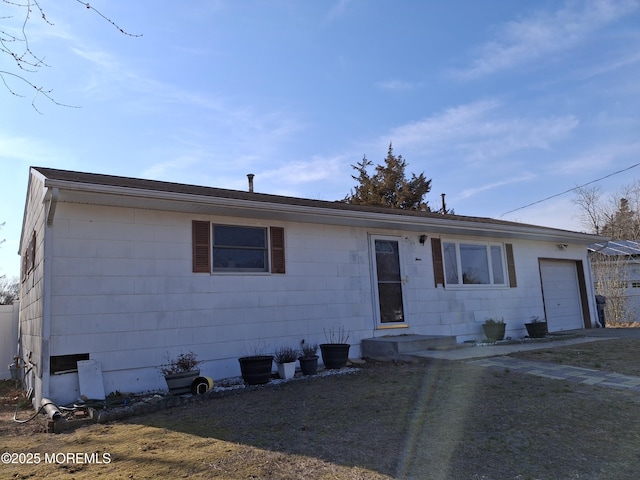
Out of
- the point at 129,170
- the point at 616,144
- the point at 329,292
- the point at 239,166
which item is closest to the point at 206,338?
the point at 329,292

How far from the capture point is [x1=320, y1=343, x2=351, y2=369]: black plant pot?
721 centimetres

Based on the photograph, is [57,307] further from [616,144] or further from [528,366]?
[616,144]

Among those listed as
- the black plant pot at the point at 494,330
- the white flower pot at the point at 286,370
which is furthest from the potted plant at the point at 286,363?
the black plant pot at the point at 494,330

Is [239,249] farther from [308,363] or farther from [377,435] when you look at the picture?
[377,435]

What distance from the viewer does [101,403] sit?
520 cm

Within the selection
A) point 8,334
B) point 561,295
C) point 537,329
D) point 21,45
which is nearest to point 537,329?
point 537,329

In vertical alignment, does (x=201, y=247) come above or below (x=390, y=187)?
below

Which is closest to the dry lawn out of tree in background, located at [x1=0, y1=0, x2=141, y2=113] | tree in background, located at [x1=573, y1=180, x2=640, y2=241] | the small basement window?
the small basement window

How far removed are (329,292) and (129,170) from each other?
4.80 meters

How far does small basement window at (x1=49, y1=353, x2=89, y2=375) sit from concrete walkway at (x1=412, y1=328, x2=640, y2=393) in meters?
5.05

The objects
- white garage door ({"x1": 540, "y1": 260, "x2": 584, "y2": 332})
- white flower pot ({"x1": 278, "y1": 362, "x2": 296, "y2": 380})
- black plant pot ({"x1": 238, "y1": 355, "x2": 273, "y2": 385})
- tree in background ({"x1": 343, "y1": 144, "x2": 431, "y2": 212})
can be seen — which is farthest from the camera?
tree in background ({"x1": 343, "y1": 144, "x2": 431, "y2": 212})

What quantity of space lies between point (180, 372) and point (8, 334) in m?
7.56

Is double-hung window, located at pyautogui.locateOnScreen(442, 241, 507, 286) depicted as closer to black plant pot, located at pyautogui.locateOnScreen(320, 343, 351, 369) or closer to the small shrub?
black plant pot, located at pyautogui.locateOnScreen(320, 343, 351, 369)

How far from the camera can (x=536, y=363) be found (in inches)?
264
